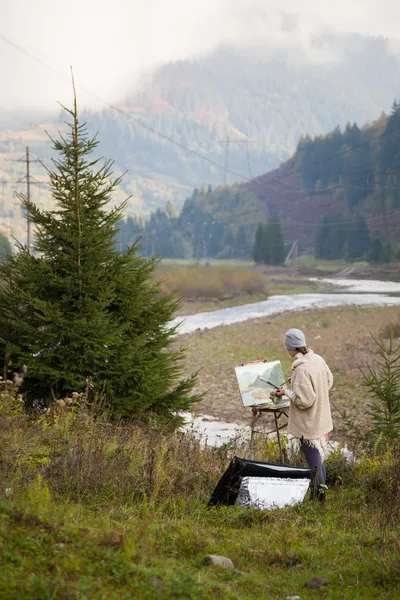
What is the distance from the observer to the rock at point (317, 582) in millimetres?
5907

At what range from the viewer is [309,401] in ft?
27.8

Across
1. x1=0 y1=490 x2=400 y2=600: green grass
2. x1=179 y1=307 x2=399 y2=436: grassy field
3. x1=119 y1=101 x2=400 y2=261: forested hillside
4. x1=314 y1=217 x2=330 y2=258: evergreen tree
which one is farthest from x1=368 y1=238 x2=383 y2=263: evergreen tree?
x1=0 y1=490 x2=400 y2=600: green grass

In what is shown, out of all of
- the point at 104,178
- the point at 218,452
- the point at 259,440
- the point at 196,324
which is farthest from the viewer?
the point at 196,324

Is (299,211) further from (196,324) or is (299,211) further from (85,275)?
(85,275)

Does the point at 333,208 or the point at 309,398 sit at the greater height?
the point at 333,208

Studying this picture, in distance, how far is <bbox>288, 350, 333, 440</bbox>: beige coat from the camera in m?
8.45

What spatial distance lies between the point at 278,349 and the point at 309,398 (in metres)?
31.5

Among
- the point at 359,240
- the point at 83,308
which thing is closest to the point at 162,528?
the point at 83,308

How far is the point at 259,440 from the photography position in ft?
40.4

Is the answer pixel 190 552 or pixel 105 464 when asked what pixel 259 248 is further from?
pixel 190 552

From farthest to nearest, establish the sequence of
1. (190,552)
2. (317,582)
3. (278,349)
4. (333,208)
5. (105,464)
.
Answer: (333,208)
(278,349)
(105,464)
(190,552)
(317,582)

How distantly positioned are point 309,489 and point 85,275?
579 cm

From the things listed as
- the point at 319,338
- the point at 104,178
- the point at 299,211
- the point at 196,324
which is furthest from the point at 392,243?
the point at 104,178

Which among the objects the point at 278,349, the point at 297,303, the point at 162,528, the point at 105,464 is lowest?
the point at 278,349
